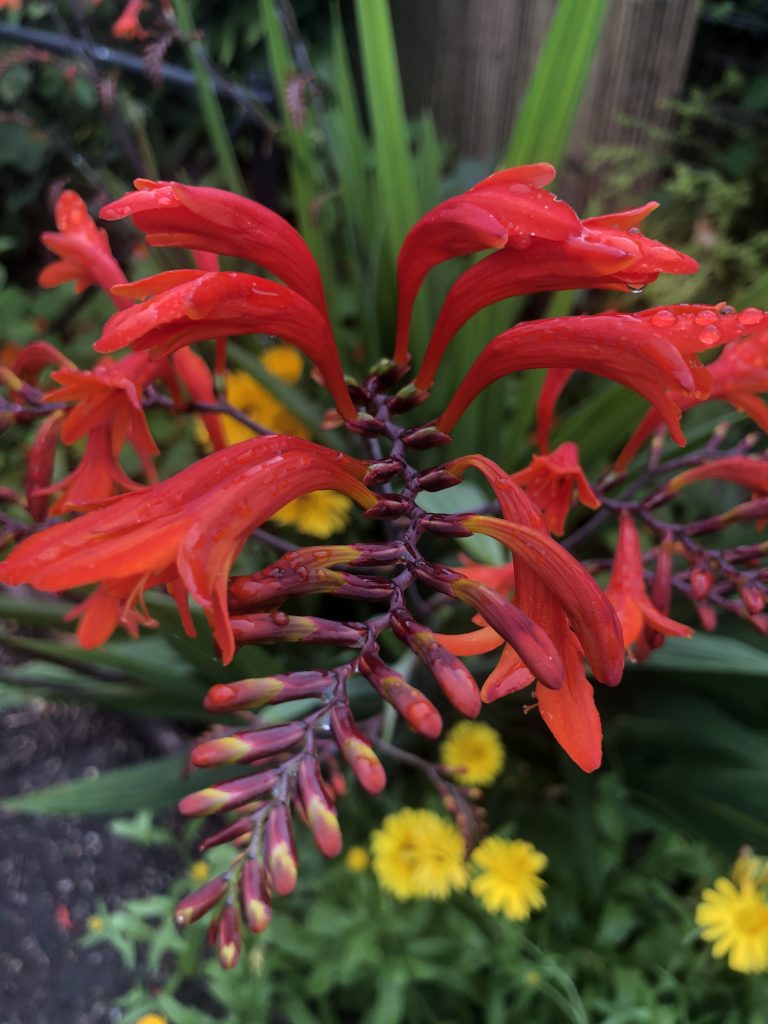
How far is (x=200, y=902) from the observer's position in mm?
509

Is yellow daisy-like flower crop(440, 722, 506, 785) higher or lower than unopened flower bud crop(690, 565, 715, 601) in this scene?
lower

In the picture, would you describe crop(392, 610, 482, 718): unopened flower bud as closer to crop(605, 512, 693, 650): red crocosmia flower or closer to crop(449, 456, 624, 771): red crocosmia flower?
crop(449, 456, 624, 771): red crocosmia flower

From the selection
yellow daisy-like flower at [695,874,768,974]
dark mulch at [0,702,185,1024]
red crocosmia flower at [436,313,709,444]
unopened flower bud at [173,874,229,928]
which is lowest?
dark mulch at [0,702,185,1024]

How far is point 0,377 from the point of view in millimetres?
891

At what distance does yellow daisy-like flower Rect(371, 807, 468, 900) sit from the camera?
104cm

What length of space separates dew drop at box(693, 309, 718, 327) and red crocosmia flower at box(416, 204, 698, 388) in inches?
1.3

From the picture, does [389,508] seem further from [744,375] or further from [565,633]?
[744,375]

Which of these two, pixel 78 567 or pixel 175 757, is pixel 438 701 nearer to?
pixel 175 757

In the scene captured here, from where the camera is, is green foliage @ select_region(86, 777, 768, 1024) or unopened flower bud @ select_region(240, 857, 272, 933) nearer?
unopened flower bud @ select_region(240, 857, 272, 933)

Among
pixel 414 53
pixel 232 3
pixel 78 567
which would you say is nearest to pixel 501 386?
pixel 78 567

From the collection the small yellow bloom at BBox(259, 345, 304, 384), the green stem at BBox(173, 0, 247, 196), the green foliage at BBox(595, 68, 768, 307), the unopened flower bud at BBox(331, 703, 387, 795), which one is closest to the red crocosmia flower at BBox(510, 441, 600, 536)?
the unopened flower bud at BBox(331, 703, 387, 795)

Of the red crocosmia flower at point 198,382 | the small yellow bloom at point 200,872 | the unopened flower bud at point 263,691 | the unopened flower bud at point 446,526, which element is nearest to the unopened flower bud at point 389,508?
the unopened flower bud at point 446,526

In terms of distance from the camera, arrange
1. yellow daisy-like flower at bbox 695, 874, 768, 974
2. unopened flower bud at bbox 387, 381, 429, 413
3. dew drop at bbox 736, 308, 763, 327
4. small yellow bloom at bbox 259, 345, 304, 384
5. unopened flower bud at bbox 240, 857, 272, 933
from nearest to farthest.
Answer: unopened flower bud at bbox 240, 857, 272, 933 < dew drop at bbox 736, 308, 763, 327 < unopened flower bud at bbox 387, 381, 429, 413 < yellow daisy-like flower at bbox 695, 874, 768, 974 < small yellow bloom at bbox 259, 345, 304, 384

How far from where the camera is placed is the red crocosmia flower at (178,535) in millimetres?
467
